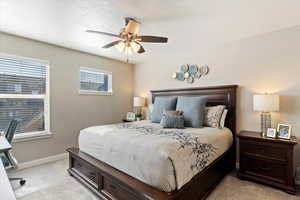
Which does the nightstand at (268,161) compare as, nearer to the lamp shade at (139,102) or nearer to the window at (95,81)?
the lamp shade at (139,102)

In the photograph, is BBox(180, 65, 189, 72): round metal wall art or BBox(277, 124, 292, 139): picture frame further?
BBox(180, 65, 189, 72): round metal wall art

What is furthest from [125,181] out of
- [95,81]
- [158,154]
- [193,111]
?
[95,81]

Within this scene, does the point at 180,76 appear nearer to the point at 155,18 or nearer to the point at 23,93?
the point at 155,18

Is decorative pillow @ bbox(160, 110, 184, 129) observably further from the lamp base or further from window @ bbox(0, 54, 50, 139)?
window @ bbox(0, 54, 50, 139)

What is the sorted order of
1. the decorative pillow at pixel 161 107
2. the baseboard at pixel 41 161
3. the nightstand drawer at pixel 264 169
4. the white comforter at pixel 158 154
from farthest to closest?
the decorative pillow at pixel 161 107, the baseboard at pixel 41 161, the nightstand drawer at pixel 264 169, the white comforter at pixel 158 154

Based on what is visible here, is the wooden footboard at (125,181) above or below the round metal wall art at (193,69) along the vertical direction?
below

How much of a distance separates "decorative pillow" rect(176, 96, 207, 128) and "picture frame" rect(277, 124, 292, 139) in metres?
1.12

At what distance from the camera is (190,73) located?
12.1 feet

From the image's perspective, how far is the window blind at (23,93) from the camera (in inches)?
111

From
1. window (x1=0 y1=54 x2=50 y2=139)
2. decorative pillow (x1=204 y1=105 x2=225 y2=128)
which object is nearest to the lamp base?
decorative pillow (x1=204 y1=105 x2=225 y2=128)

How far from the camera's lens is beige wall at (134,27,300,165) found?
252 cm

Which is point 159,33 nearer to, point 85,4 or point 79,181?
point 85,4

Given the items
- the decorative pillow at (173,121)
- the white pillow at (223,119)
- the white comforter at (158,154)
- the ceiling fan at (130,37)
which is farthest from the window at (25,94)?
the white pillow at (223,119)

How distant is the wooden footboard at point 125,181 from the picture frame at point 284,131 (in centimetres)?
83
